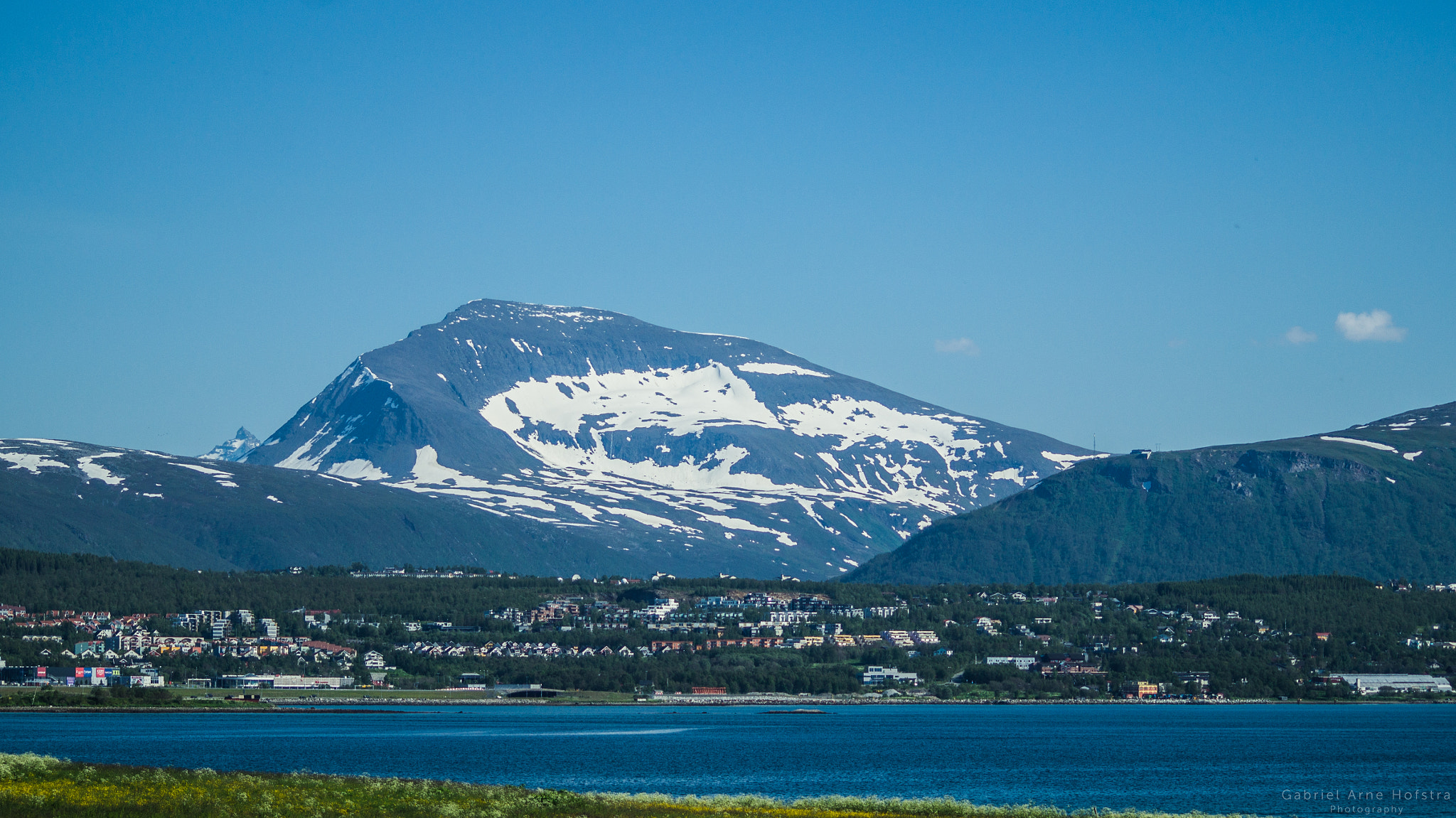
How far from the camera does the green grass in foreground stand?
56.7 metres

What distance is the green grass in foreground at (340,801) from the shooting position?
56.7m

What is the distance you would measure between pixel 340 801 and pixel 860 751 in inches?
2454

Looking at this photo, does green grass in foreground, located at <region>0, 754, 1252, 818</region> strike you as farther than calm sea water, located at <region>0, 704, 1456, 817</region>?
No

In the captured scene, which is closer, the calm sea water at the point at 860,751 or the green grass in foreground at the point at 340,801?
the green grass in foreground at the point at 340,801

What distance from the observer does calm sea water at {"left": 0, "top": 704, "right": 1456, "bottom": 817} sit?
8594 cm

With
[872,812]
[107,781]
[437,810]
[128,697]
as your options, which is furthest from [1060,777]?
[128,697]

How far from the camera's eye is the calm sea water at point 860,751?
8594 cm

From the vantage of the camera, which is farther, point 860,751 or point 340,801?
point 860,751

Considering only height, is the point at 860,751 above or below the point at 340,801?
below

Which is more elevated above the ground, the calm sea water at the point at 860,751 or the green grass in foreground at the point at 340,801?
the green grass in foreground at the point at 340,801

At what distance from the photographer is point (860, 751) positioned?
4678 inches

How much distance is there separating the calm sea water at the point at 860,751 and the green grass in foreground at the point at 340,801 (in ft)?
48.0

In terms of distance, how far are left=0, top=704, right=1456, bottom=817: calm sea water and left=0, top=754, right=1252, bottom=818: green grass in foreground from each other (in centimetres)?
1462

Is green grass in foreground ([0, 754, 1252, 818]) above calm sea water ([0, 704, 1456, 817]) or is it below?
above
